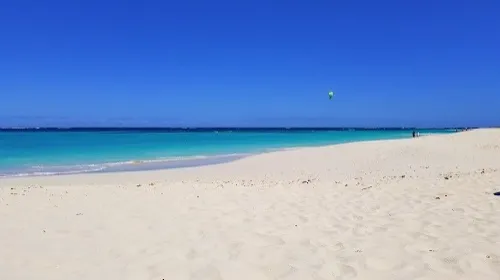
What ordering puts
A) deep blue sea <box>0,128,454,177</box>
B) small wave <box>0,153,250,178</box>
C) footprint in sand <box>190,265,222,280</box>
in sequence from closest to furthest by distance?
1. footprint in sand <box>190,265,222,280</box>
2. small wave <box>0,153,250,178</box>
3. deep blue sea <box>0,128,454,177</box>

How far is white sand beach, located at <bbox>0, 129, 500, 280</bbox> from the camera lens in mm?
4258

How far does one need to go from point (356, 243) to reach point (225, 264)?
1725 millimetres

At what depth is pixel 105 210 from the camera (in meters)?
7.34

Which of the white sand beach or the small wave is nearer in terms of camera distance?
the white sand beach

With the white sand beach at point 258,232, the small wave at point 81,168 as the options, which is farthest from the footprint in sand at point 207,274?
the small wave at point 81,168

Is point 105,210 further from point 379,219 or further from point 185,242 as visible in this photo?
point 379,219

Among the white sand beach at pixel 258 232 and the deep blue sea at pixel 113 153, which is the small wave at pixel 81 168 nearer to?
the deep blue sea at pixel 113 153

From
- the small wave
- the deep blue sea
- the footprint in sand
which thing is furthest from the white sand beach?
the deep blue sea

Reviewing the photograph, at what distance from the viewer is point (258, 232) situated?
5668mm

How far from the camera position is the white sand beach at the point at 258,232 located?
4.26 m

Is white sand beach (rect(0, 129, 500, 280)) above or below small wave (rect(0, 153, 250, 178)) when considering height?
above

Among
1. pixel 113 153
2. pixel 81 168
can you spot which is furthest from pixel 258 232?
pixel 113 153

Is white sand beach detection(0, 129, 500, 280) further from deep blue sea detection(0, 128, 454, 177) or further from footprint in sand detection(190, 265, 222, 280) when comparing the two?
deep blue sea detection(0, 128, 454, 177)

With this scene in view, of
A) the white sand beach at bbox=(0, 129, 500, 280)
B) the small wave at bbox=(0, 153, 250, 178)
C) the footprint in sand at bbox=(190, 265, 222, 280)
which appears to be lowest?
the small wave at bbox=(0, 153, 250, 178)
